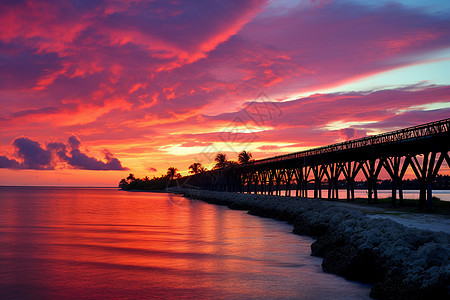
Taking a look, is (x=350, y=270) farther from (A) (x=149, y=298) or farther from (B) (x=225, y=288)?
(A) (x=149, y=298)

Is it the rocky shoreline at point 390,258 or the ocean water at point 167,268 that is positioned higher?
the rocky shoreline at point 390,258

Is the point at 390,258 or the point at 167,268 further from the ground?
the point at 390,258

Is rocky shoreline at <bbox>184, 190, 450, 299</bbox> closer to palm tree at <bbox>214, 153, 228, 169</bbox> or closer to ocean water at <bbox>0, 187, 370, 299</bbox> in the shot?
ocean water at <bbox>0, 187, 370, 299</bbox>

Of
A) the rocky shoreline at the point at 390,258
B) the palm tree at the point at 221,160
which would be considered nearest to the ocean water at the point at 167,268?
the rocky shoreline at the point at 390,258

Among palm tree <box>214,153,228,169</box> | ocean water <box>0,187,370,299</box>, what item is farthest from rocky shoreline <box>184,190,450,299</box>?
palm tree <box>214,153,228,169</box>

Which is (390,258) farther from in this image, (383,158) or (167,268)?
(383,158)

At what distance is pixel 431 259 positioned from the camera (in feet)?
31.0

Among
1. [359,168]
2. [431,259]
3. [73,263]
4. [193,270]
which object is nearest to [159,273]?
[193,270]

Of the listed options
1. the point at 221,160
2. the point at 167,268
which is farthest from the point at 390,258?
the point at 221,160

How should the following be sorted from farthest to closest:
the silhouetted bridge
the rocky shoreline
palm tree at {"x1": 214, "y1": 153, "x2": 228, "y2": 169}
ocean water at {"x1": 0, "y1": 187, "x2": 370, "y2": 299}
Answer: palm tree at {"x1": 214, "y1": 153, "x2": 228, "y2": 169} → the silhouetted bridge → ocean water at {"x1": 0, "y1": 187, "x2": 370, "y2": 299} → the rocky shoreline

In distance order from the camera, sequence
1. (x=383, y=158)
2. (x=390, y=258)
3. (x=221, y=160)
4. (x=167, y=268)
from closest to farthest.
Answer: (x=390, y=258), (x=167, y=268), (x=383, y=158), (x=221, y=160)

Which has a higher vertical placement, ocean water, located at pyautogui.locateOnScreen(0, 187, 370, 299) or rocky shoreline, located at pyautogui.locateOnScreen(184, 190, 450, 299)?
rocky shoreline, located at pyautogui.locateOnScreen(184, 190, 450, 299)

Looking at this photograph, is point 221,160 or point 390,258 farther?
point 221,160

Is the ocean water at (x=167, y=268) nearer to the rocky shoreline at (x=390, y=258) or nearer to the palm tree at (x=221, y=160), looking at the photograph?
the rocky shoreline at (x=390, y=258)
